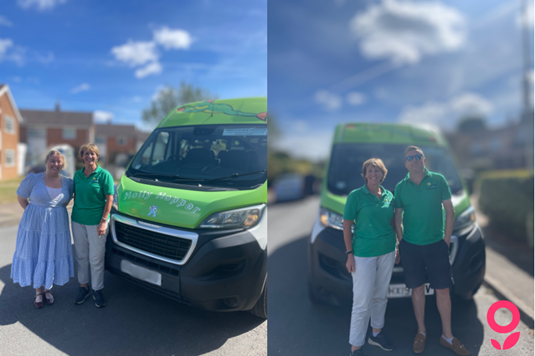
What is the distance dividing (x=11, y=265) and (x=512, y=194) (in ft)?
29.5

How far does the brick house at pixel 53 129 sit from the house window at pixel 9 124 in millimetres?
191

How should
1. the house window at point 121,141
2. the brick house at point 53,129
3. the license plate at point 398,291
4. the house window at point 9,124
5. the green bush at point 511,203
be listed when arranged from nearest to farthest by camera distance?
the license plate at point 398,291 → the brick house at point 53,129 → the house window at point 9,124 → the house window at point 121,141 → the green bush at point 511,203

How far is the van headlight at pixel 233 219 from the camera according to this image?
9.36 feet

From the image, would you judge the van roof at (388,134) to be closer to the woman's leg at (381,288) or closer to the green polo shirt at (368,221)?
the green polo shirt at (368,221)

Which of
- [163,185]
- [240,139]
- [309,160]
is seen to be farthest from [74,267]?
[309,160]

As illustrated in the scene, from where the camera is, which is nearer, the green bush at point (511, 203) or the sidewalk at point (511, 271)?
the sidewalk at point (511, 271)

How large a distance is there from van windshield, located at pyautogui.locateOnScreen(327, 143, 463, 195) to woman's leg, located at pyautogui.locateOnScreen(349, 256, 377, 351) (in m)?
1.00

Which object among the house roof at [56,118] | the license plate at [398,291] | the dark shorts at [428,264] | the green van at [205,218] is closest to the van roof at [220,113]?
the green van at [205,218]

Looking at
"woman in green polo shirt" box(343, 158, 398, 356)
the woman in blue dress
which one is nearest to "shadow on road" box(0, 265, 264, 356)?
the woman in blue dress

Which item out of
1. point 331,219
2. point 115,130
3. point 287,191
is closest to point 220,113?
point 331,219

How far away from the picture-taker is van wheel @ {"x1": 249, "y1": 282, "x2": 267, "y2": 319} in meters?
3.04

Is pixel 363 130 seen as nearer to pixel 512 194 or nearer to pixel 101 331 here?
pixel 101 331

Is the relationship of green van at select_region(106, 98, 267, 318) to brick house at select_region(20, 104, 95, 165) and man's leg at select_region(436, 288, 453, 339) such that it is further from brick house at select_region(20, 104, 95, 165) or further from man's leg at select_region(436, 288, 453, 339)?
man's leg at select_region(436, 288, 453, 339)

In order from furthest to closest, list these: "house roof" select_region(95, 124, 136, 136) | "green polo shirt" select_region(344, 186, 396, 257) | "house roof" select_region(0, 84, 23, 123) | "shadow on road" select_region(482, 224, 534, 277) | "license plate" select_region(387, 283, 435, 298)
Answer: "shadow on road" select_region(482, 224, 534, 277), "house roof" select_region(95, 124, 136, 136), "house roof" select_region(0, 84, 23, 123), "license plate" select_region(387, 283, 435, 298), "green polo shirt" select_region(344, 186, 396, 257)
